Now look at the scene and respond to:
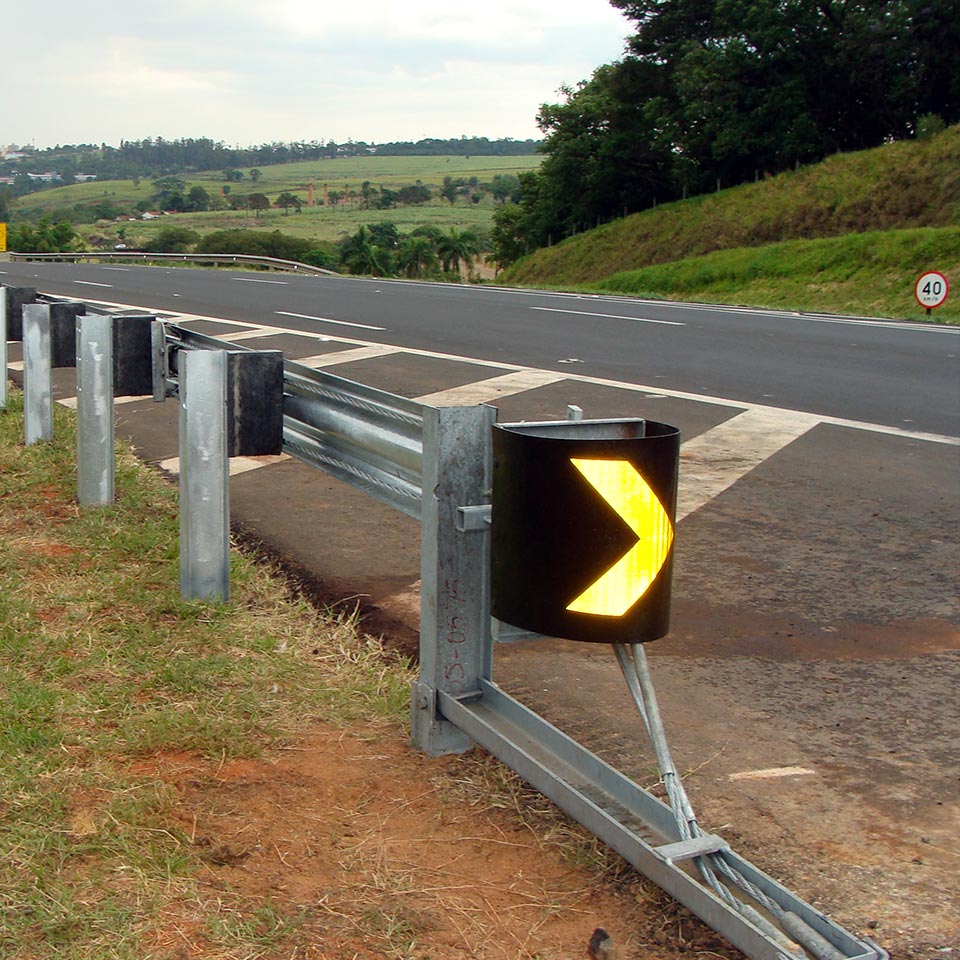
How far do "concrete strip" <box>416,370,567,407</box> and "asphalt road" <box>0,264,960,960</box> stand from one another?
3cm

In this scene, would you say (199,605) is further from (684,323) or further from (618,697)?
(684,323)

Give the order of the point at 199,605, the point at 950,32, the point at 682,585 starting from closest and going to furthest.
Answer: the point at 199,605 → the point at 682,585 → the point at 950,32

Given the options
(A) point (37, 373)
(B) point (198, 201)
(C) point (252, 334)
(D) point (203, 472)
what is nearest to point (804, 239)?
(C) point (252, 334)

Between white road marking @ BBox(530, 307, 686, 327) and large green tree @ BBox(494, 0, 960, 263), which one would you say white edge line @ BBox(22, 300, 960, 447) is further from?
large green tree @ BBox(494, 0, 960, 263)

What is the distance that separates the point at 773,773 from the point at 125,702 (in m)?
1.94

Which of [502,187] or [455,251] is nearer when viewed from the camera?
[455,251]

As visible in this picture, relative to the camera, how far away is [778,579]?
5.36 metres

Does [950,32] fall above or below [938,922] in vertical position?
above

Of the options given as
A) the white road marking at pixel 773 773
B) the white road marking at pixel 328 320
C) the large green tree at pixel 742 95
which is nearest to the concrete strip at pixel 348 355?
the white road marking at pixel 328 320

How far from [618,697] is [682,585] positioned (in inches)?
55.0

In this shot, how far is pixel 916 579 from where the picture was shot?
17.5ft

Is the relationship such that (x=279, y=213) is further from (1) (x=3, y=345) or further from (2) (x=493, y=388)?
(1) (x=3, y=345)

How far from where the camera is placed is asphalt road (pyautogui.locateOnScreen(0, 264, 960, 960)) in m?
3.09

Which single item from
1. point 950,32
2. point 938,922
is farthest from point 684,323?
point 950,32
